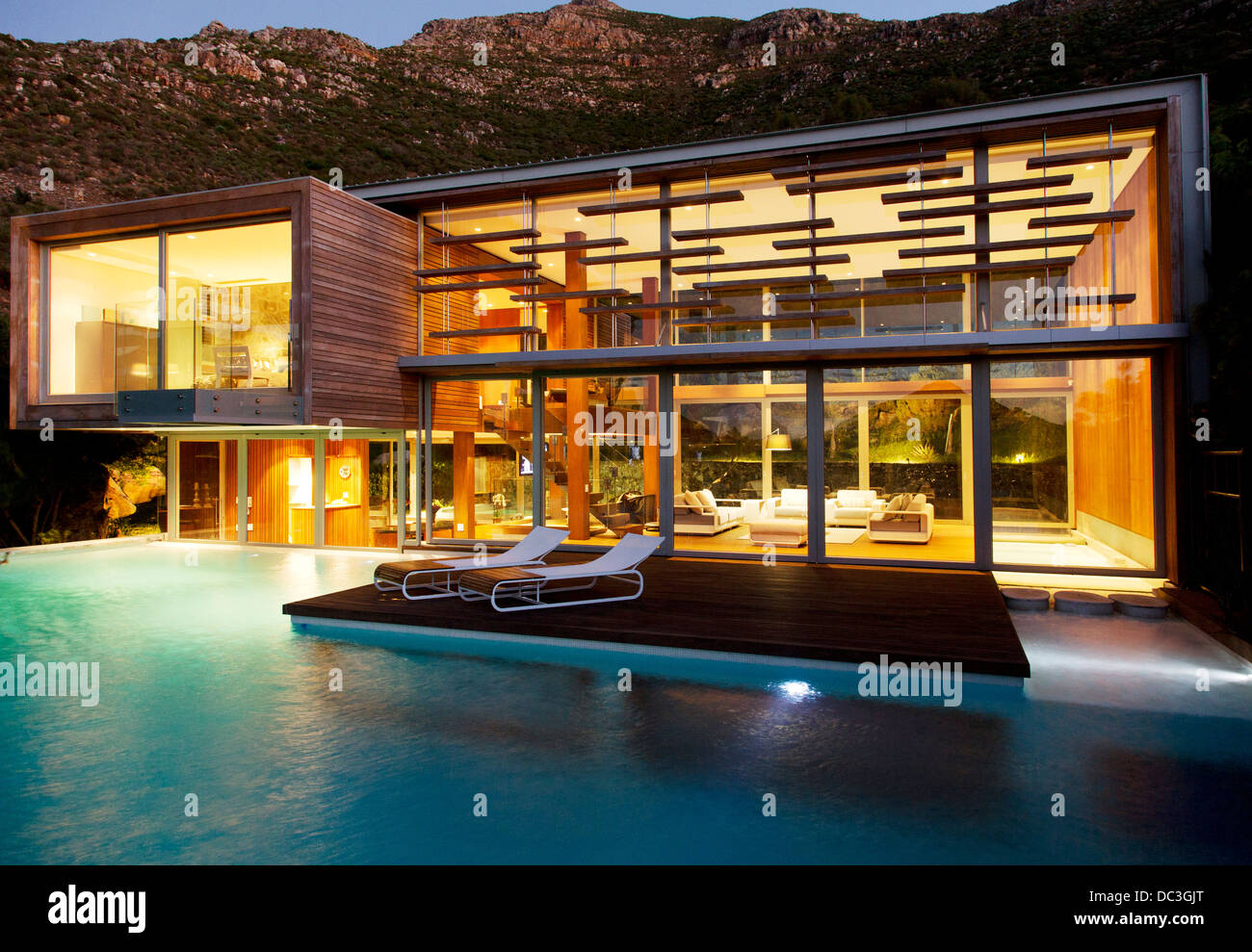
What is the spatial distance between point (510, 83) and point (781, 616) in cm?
4048

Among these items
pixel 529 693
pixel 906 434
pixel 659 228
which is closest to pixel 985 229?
pixel 906 434

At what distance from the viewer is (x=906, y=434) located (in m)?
10.6

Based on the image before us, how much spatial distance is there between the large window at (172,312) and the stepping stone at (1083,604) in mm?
9854

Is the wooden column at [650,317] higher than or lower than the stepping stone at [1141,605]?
higher

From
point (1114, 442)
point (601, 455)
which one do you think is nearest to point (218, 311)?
point (601, 455)

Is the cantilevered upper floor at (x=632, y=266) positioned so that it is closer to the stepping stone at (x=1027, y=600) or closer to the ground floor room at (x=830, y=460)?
the ground floor room at (x=830, y=460)

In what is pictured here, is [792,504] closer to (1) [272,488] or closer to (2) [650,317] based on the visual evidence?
(2) [650,317]

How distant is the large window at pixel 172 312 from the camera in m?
11.1

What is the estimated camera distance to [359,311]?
11477 millimetres

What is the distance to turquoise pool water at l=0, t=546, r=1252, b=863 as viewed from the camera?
341 cm

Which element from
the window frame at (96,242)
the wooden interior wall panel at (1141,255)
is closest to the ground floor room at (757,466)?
the wooden interior wall panel at (1141,255)

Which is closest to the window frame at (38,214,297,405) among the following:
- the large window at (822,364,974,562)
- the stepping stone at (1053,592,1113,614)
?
the large window at (822,364,974,562)
